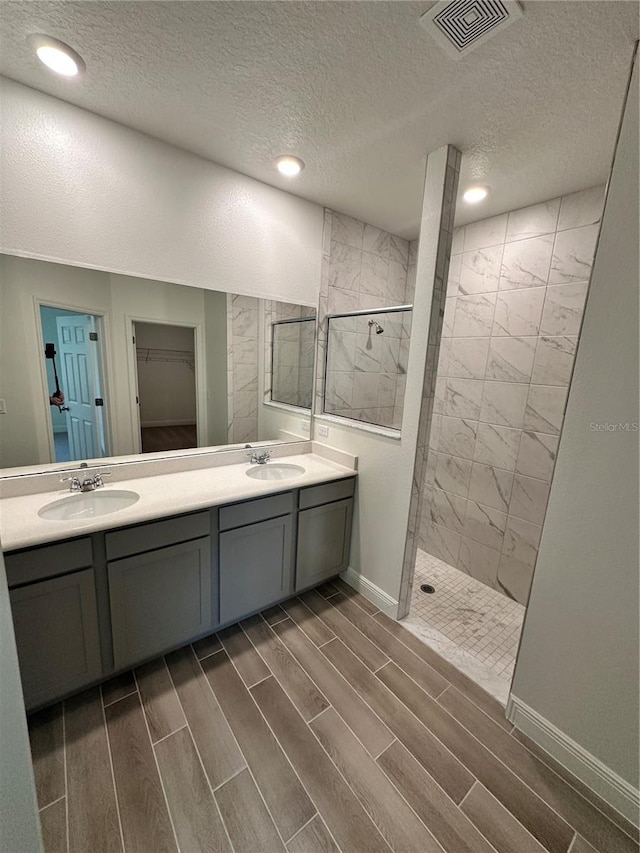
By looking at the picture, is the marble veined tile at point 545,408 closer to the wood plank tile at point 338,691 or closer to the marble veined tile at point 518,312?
the marble veined tile at point 518,312

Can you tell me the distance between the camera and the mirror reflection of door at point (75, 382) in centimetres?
162

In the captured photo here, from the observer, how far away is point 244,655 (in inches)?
70.3

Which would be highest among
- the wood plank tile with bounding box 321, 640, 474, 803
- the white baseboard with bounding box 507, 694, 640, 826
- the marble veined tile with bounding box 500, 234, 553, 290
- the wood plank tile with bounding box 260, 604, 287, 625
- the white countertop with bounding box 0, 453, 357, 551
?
the marble veined tile with bounding box 500, 234, 553, 290

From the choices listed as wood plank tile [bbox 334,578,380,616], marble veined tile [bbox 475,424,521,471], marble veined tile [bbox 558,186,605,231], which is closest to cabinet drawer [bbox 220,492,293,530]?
wood plank tile [bbox 334,578,380,616]

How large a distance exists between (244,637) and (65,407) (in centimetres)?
153

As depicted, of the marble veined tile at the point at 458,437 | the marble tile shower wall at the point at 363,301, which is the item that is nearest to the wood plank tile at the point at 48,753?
the marble tile shower wall at the point at 363,301

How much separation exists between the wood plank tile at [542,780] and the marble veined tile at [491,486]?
49.1 inches

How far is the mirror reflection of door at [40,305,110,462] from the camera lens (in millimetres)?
1623

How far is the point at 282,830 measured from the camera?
113cm

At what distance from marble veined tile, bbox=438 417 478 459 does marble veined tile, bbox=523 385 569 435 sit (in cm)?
38

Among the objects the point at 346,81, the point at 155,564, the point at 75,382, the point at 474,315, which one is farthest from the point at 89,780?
the point at 474,315

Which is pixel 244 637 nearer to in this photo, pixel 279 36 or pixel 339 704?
pixel 339 704

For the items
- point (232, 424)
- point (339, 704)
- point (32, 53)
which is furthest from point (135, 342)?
point (339, 704)

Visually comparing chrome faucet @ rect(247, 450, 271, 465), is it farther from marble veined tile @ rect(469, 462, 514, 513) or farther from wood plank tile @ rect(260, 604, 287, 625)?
marble veined tile @ rect(469, 462, 514, 513)
